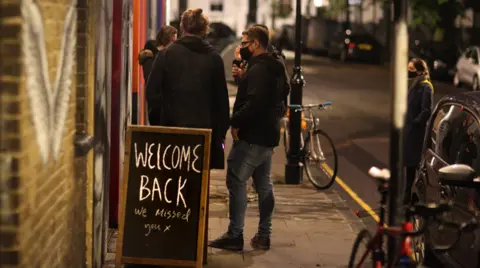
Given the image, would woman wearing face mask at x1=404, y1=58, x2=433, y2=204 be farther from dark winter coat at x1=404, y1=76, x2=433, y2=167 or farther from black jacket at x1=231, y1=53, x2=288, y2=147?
black jacket at x1=231, y1=53, x2=288, y2=147

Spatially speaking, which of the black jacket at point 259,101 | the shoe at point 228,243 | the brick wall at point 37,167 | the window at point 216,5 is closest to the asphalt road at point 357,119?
the shoe at point 228,243

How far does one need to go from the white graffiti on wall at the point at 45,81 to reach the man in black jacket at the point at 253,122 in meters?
2.26

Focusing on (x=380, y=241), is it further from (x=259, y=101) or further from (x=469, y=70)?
(x=469, y=70)

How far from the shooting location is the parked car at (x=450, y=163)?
21.3ft

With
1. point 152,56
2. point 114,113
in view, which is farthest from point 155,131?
point 152,56

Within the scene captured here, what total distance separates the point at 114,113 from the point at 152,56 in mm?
1761

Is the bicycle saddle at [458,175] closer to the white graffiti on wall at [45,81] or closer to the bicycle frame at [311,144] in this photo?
the white graffiti on wall at [45,81]

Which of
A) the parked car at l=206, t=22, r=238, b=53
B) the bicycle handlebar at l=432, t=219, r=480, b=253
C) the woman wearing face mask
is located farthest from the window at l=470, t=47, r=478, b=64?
the bicycle handlebar at l=432, t=219, r=480, b=253

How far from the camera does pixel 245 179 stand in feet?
26.1

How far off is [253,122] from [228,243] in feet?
3.58

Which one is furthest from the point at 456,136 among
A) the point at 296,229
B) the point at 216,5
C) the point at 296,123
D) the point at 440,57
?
the point at 216,5

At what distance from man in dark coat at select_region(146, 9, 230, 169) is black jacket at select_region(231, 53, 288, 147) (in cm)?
23

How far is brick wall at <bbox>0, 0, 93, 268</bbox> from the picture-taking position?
4168 mm

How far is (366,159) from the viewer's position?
15141mm
